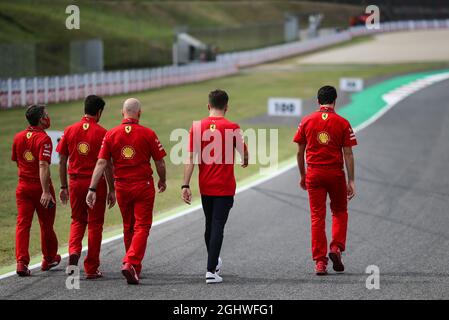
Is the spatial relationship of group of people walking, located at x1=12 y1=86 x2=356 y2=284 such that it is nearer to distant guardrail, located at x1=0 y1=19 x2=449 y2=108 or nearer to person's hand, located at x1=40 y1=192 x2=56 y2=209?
person's hand, located at x1=40 y1=192 x2=56 y2=209

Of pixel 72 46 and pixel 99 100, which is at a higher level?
pixel 72 46

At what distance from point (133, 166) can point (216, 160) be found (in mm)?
842

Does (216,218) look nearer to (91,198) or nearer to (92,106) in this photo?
(91,198)

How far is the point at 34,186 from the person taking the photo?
9.07 m

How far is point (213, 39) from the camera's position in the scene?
187 feet

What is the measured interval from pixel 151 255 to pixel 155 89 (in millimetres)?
30740

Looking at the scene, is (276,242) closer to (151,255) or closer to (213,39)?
(151,255)

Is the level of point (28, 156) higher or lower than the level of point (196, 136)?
lower

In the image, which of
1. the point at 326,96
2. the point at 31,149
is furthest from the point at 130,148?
the point at 326,96

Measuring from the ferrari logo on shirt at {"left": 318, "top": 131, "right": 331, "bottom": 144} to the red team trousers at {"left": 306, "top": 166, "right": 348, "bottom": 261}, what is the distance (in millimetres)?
279

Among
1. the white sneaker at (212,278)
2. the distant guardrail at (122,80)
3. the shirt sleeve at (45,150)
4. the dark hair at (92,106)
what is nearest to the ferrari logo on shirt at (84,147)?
the dark hair at (92,106)

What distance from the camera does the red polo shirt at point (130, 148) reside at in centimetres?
838
